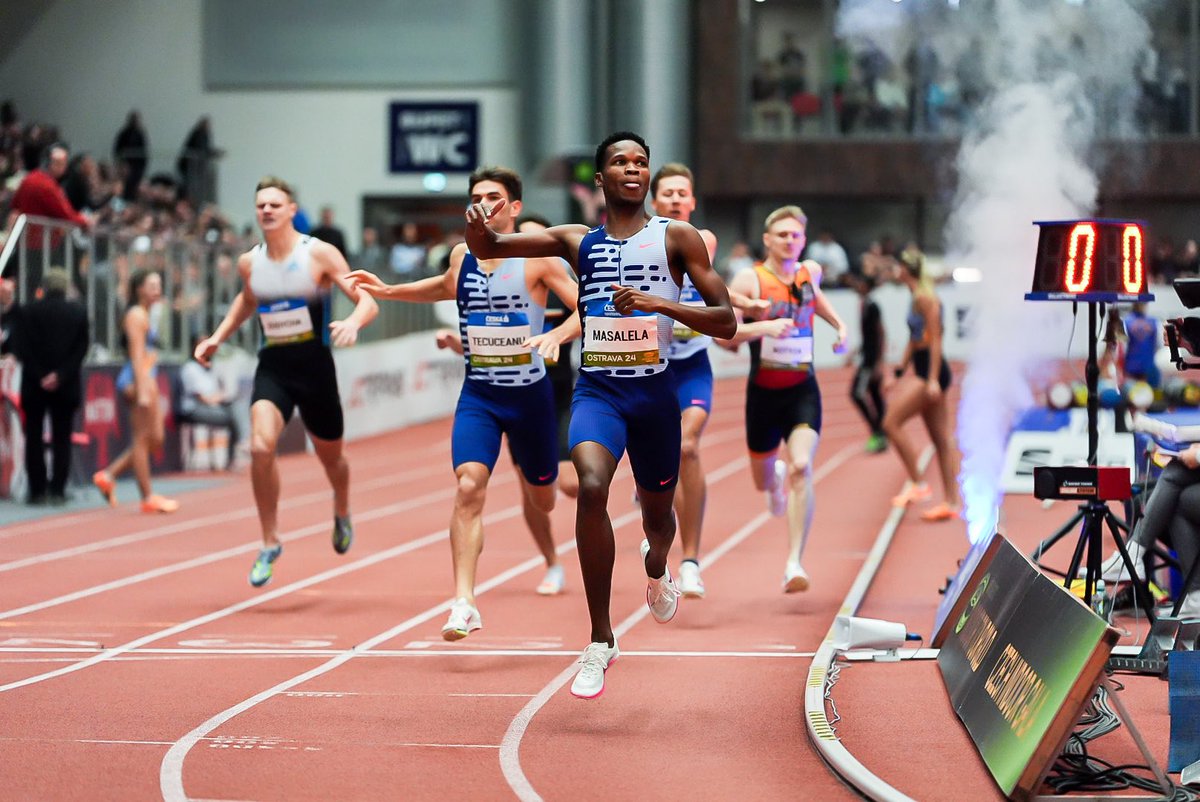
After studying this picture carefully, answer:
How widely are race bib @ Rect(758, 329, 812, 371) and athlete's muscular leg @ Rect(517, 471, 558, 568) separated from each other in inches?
60.2

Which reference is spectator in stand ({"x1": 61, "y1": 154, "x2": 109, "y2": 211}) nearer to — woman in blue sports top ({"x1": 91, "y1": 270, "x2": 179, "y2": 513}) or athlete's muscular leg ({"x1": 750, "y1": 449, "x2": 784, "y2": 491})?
woman in blue sports top ({"x1": 91, "y1": 270, "x2": 179, "y2": 513})

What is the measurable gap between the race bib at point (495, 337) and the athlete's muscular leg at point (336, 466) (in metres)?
1.85

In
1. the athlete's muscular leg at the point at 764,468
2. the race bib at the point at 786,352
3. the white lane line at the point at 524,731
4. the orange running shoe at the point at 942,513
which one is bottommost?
the orange running shoe at the point at 942,513

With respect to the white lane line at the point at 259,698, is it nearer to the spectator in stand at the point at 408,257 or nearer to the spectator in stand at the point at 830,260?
the spectator in stand at the point at 408,257

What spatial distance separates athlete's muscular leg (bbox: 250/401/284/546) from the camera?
10.1m

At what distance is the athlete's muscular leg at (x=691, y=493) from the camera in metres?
10.0

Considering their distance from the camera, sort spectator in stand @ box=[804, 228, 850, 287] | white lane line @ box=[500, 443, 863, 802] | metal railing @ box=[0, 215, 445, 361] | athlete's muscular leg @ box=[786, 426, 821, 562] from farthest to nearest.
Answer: spectator in stand @ box=[804, 228, 850, 287] → metal railing @ box=[0, 215, 445, 361] → athlete's muscular leg @ box=[786, 426, 821, 562] → white lane line @ box=[500, 443, 863, 802]

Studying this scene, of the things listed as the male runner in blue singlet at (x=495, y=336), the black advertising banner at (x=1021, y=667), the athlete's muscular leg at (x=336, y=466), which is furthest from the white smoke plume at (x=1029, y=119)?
the athlete's muscular leg at (x=336, y=466)

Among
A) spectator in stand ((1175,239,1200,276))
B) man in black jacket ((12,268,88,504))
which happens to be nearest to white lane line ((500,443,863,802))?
man in black jacket ((12,268,88,504))

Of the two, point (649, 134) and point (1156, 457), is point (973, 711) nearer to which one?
point (1156, 457)

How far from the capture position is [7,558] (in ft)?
41.6

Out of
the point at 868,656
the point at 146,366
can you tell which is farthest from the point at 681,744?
the point at 146,366

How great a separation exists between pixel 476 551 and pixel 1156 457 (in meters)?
3.47

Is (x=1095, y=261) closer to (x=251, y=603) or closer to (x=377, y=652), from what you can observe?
(x=377, y=652)
